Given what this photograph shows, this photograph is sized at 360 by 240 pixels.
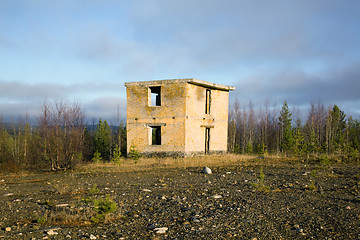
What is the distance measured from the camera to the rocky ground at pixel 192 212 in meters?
4.95

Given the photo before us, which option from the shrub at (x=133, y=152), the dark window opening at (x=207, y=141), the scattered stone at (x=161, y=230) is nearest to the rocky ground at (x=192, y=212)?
the scattered stone at (x=161, y=230)

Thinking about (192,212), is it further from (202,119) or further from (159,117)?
(202,119)

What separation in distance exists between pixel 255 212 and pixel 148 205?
2.55 m

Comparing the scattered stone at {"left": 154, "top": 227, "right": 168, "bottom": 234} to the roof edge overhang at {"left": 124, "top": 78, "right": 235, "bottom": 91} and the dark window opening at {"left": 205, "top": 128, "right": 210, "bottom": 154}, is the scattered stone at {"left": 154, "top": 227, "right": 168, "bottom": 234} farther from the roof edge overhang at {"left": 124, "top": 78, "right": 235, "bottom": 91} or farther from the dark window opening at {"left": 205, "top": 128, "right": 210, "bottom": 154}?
the dark window opening at {"left": 205, "top": 128, "right": 210, "bottom": 154}

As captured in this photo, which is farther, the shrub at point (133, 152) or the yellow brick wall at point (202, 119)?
the yellow brick wall at point (202, 119)

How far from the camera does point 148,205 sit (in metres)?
6.89

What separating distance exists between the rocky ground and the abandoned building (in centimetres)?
981

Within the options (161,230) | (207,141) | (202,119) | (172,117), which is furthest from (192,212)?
(207,141)

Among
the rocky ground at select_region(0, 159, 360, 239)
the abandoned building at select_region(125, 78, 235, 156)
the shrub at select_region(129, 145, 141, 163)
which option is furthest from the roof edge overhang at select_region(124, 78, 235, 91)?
the rocky ground at select_region(0, 159, 360, 239)

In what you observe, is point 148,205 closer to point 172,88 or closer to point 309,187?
point 309,187

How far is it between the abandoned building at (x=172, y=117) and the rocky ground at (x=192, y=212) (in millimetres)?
9806

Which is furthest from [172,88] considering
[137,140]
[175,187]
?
[175,187]

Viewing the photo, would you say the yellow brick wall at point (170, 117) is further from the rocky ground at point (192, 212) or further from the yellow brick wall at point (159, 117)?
the rocky ground at point (192, 212)

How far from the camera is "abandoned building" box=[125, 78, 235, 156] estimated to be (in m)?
19.4
